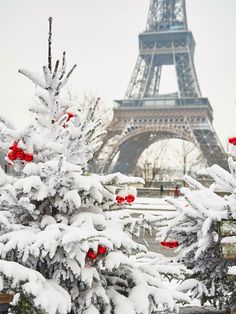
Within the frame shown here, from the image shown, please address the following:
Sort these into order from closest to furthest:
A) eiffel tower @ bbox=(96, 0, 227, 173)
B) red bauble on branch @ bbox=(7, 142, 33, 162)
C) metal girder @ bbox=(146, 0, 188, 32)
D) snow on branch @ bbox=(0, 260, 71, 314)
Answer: snow on branch @ bbox=(0, 260, 71, 314) → red bauble on branch @ bbox=(7, 142, 33, 162) → eiffel tower @ bbox=(96, 0, 227, 173) → metal girder @ bbox=(146, 0, 188, 32)

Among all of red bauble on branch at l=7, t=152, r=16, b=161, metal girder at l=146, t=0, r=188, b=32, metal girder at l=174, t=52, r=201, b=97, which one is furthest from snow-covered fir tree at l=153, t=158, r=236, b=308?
metal girder at l=146, t=0, r=188, b=32

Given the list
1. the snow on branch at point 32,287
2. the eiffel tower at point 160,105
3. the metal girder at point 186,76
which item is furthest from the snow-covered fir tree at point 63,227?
the metal girder at point 186,76

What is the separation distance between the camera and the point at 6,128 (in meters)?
2.82

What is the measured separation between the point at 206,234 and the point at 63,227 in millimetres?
1501

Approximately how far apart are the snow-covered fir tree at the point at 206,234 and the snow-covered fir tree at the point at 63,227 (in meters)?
0.73

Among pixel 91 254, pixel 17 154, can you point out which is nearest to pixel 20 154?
pixel 17 154

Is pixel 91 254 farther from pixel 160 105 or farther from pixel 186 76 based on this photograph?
pixel 186 76

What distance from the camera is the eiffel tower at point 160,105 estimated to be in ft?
148

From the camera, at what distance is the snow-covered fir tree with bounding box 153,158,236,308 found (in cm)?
372

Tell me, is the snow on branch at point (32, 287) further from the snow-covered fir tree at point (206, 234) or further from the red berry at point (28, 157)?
the snow-covered fir tree at point (206, 234)

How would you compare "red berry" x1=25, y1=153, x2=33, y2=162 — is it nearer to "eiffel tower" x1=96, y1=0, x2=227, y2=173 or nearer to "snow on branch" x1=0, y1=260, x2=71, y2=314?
"snow on branch" x1=0, y1=260, x2=71, y2=314

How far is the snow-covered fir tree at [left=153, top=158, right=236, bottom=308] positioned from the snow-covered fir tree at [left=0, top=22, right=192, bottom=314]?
2.38 feet

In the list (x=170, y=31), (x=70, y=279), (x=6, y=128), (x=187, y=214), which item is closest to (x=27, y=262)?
(x=70, y=279)

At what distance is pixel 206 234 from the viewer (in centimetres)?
371
